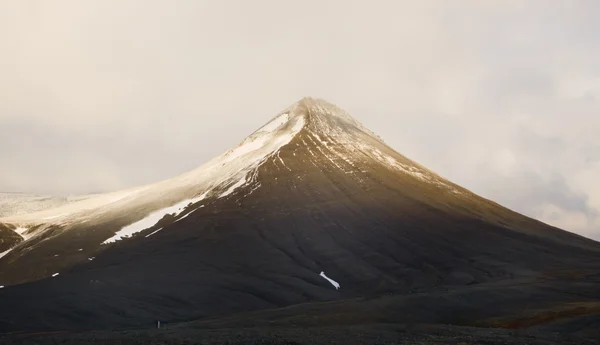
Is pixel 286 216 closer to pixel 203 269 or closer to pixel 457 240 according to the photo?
pixel 203 269

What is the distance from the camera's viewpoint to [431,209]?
18875 cm

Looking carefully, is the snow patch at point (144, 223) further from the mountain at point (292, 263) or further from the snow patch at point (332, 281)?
the snow patch at point (332, 281)

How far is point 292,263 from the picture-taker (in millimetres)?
154875

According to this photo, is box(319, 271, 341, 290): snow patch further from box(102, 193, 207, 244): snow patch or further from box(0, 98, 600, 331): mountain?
box(102, 193, 207, 244): snow patch

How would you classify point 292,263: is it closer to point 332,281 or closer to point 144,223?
point 332,281

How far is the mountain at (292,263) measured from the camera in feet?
372

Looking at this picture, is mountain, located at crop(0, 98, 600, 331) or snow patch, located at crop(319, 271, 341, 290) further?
snow patch, located at crop(319, 271, 341, 290)

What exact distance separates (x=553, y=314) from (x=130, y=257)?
111m

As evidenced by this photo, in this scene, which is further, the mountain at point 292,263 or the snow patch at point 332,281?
the snow patch at point 332,281

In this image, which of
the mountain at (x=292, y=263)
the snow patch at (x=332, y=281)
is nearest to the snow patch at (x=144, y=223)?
the mountain at (x=292, y=263)

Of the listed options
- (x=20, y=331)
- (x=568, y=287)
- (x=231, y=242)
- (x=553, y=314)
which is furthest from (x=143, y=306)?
(x=568, y=287)

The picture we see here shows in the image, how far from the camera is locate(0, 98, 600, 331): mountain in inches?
4466

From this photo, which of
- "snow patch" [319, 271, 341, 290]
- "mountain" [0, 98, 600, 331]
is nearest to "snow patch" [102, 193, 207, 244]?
"mountain" [0, 98, 600, 331]

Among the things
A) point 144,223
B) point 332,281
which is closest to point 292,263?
point 332,281
